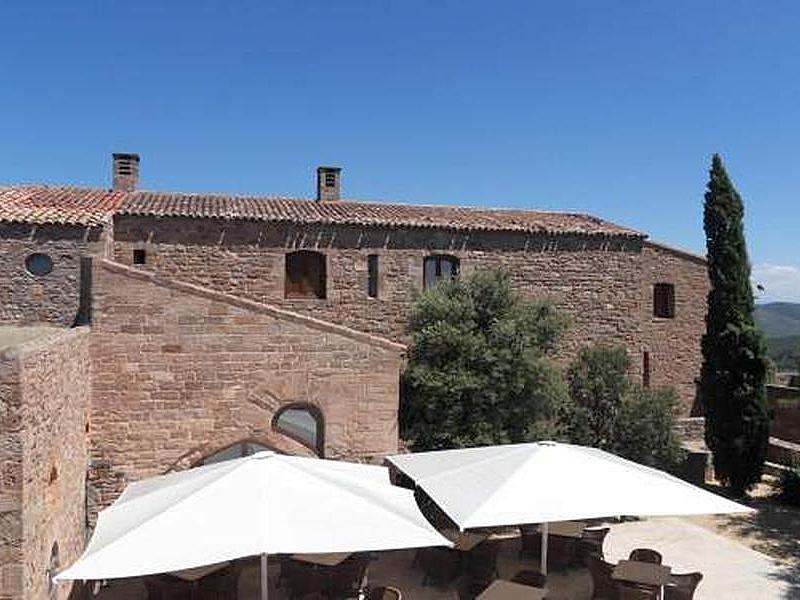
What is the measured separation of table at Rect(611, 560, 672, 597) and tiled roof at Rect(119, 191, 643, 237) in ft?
39.7

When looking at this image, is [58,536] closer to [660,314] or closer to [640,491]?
[640,491]

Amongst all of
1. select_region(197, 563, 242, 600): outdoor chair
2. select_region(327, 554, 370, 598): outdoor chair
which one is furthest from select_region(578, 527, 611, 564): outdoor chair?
select_region(197, 563, 242, 600): outdoor chair

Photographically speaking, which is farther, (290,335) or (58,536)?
A: (290,335)

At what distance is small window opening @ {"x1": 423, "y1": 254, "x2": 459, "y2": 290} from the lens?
1967cm

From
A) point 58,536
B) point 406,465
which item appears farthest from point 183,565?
point 406,465

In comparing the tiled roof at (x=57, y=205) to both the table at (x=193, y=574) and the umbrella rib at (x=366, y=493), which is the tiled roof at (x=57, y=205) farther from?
the umbrella rib at (x=366, y=493)

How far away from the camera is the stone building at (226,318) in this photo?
8547 millimetres

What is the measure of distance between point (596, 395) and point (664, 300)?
29.6 ft

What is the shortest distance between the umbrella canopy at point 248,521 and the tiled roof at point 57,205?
8497mm

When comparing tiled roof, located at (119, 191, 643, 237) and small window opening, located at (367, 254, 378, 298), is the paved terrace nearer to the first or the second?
small window opening, located at (367, 254, 378, 298)

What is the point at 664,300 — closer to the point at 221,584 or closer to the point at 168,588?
the point at 221,584

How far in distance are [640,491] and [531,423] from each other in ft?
22.0

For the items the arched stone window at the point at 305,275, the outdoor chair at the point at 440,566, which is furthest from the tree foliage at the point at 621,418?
the arched stone window at the point at 305,275

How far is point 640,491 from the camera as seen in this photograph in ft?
25.2
